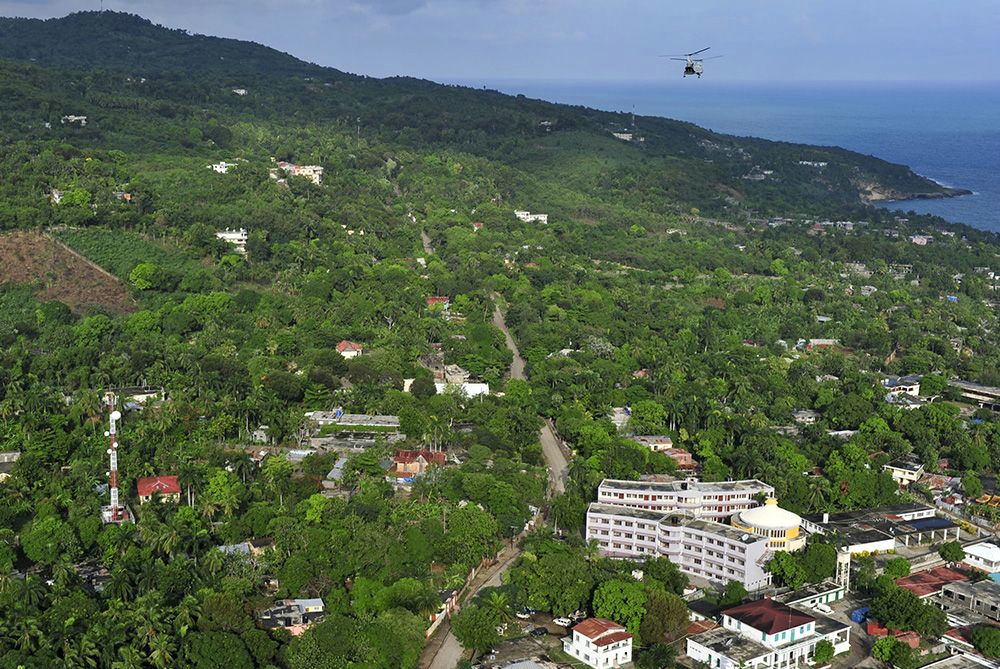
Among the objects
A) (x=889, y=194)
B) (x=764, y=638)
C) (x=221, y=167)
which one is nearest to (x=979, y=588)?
(x=764, y=638)

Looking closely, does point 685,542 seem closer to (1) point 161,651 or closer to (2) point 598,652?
(2) point 598,652

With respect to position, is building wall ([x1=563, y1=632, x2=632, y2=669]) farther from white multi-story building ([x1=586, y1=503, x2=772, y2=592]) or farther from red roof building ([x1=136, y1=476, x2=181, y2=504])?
red roof building ([x1=136, y1=476, x2=181, y2=504])

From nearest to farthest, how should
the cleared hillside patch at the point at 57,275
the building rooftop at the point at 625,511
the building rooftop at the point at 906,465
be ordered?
the building rooftop at the point at 625,511 → the building rooftop at the point at 906,465 → the cleared hillside patch at the point at 57,275

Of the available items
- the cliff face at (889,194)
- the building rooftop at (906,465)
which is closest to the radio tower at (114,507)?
the building rooftop at (906,465)

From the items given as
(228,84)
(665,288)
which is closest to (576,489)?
(665,288)

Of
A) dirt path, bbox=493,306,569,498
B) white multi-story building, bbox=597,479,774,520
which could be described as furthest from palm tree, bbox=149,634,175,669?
dirt path, bbox=493,306,569,498

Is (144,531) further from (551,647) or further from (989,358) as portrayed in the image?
(989,358)

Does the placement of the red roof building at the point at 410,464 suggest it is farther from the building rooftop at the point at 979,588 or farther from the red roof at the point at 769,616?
the building rooftop at the point at 979,588
